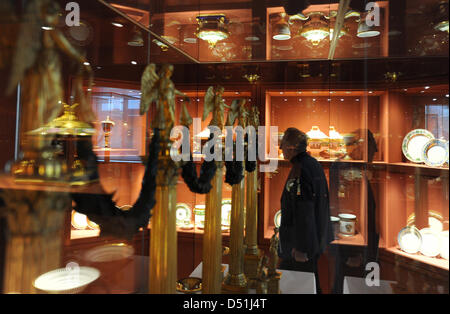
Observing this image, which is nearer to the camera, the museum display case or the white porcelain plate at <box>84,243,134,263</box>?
the museum display case

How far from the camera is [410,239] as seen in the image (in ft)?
3.25

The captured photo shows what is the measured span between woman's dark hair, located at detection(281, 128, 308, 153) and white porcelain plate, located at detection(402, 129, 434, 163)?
1.17ft

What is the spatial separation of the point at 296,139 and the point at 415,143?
1.40 ft

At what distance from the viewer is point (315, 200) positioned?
1.16 metres

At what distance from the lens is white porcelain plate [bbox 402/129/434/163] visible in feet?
3.02

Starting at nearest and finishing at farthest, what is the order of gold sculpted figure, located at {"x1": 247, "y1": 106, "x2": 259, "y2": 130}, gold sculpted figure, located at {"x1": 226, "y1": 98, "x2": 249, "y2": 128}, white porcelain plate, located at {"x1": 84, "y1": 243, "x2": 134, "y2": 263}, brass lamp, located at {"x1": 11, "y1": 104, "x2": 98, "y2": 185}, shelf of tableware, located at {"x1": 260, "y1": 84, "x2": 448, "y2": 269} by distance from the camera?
brass lamp, located at {"x1": 11, "y1": 104, "x2": 98, "y2": 185}, shelf of tableware, located at {"x1": 260, "y1": 84, "x2": 448, "y2": 269}, white porcelain plate, located at {"x1": 84, "y1": 243, "x2": 134, "y2": 263}, gold sculpted figure, located at {"x1": 226, "y1": 98, "x2": 249, "y2": 128}, gold sculpted figure, located at {"x1": 247, "y1": 106, "x2": 259, "y2": 130}

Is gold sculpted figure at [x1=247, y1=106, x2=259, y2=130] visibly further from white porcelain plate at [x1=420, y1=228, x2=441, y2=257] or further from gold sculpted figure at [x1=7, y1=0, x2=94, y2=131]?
gold sculpted figure at [x1=7, y1=0, x2=94, y2=131]

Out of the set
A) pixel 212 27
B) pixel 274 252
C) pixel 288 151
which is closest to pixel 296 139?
pixel 288 151

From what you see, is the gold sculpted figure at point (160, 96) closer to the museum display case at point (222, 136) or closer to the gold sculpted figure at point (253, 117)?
the museum display case at point (222, 136)

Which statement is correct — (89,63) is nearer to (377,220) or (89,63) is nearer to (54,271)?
(54,271)

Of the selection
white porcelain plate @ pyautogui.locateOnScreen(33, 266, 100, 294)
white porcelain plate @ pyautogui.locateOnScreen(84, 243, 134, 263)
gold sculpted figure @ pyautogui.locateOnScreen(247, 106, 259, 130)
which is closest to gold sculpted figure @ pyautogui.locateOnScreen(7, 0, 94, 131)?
white porcelain plate @ pyautogui.locateOnScreen(33, 266, 100, 294)
